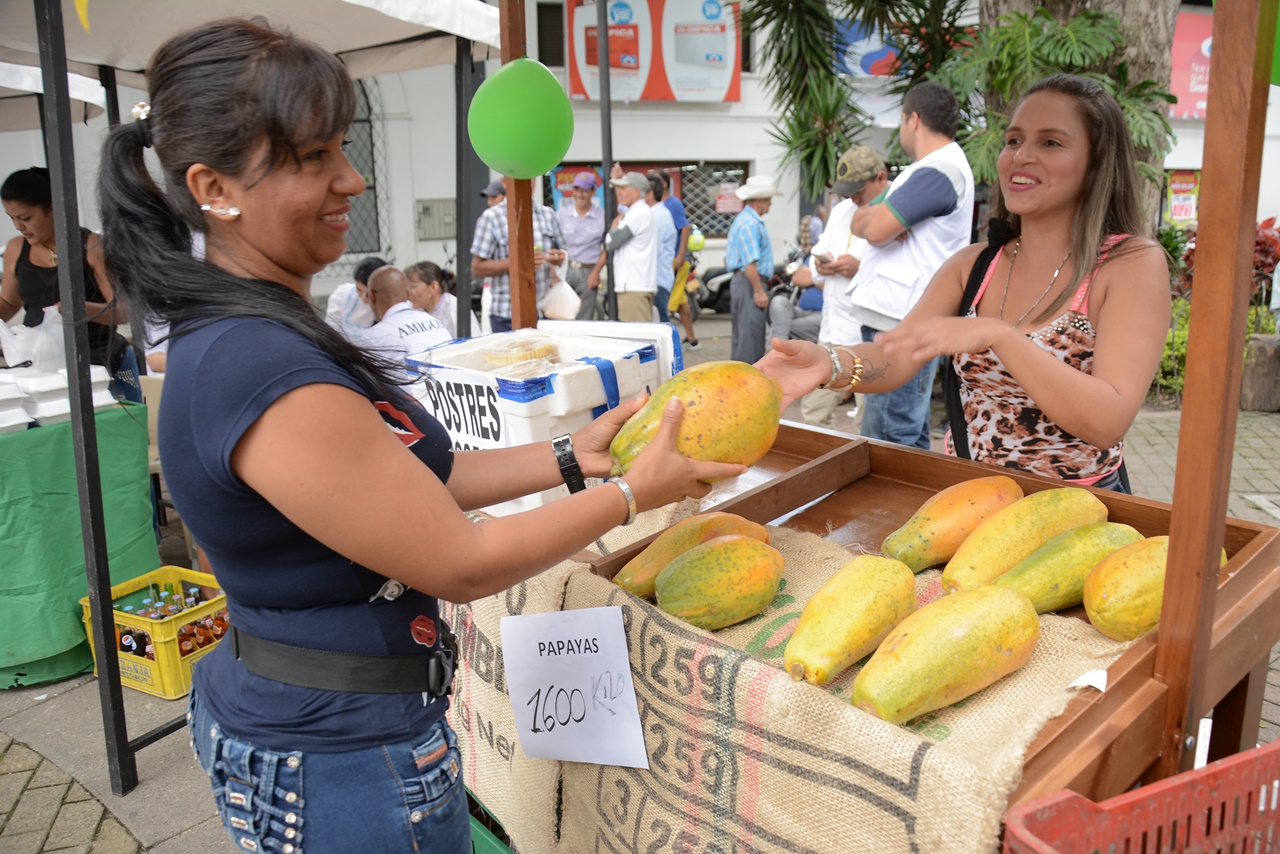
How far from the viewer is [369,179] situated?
1277 cm

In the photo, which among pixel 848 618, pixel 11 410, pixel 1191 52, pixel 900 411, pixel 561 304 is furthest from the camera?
pixel 1191 52

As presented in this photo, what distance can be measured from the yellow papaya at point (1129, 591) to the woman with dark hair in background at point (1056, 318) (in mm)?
468

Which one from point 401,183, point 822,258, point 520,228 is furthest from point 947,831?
point 401,183

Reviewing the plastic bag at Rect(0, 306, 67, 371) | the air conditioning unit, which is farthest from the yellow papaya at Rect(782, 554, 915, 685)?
the air conditioning unit

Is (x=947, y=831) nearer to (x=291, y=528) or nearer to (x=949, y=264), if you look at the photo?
(x=291, y=528)

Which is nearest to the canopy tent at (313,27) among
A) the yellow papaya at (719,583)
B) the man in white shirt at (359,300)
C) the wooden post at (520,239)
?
the man in white shirt at (359,300)

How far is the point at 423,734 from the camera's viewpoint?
4.29 ft

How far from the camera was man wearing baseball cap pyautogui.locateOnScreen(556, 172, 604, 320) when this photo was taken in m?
8.88

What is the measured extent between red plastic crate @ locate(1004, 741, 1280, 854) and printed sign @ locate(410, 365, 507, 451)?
1579 millimetres

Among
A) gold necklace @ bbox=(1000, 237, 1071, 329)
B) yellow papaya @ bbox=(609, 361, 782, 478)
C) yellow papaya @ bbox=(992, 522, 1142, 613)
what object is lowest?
yellow papaya @ bbox=(992, 522, 1142, 613)

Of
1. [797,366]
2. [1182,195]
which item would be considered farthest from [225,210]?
[1182,195]

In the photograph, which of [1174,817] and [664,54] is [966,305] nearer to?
[1174,817]

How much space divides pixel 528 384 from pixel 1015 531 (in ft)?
3.75

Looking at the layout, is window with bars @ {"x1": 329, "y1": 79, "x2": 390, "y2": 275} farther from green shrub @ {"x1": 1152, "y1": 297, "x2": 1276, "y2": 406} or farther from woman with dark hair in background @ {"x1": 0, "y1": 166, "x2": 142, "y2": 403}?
green shrub @ {"x1": 1152, "y1": 297, "x2": 1276, "y2": 406}
